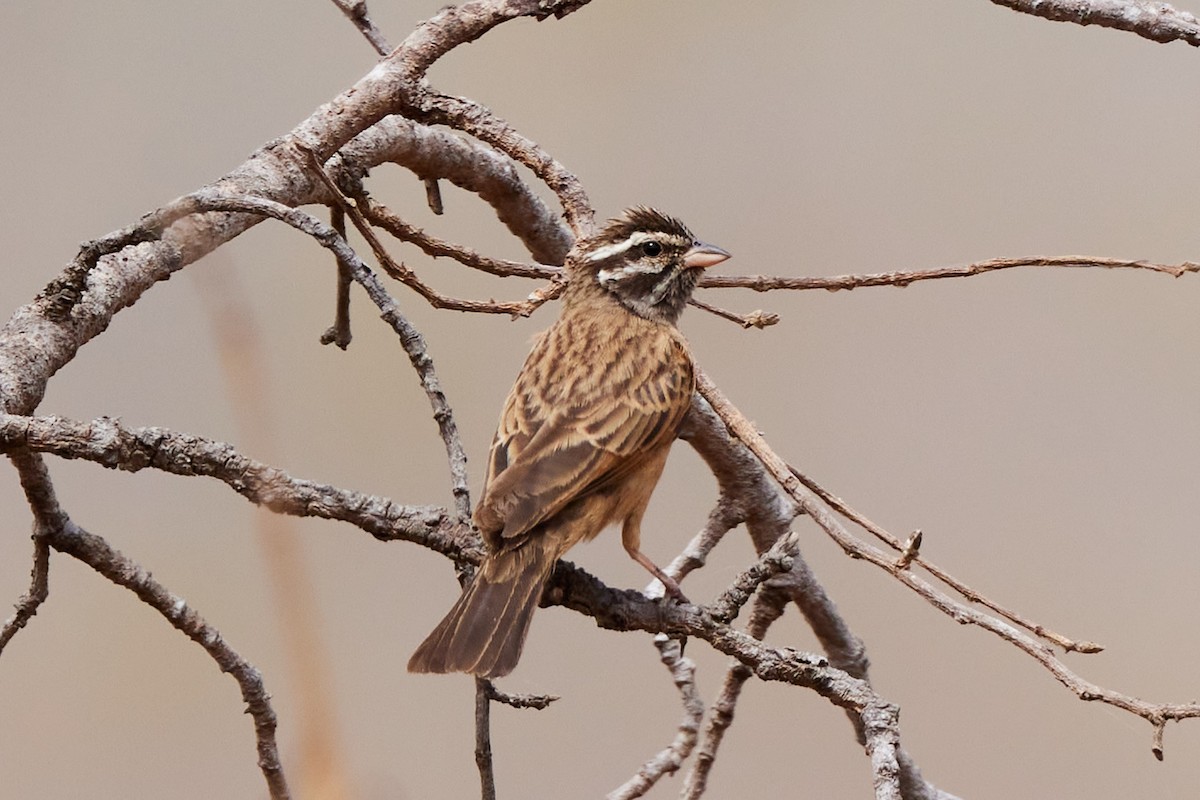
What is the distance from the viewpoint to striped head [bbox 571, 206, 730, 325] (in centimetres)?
338

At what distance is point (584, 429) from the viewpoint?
2.72m

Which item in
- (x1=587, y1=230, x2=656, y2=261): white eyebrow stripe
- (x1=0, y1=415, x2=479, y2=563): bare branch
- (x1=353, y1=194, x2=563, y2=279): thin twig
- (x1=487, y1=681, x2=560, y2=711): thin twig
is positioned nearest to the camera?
(x1=0, y1=415, x2=479, y2=563): bare branch

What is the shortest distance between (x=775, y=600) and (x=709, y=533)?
25 centimetres

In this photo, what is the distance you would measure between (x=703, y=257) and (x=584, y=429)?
845 millimetres

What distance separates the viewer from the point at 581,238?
2615 mm

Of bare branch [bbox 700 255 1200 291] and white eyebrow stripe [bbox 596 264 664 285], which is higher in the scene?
white eyebrow stripe [bbox 596 264 664 285]

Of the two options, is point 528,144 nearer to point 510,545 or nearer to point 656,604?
point 510,545

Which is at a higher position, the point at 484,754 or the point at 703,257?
the point at 703,257

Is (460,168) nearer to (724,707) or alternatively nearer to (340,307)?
(340,307)

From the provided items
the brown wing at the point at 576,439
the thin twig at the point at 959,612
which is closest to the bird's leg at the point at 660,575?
the brown wing at the point at 576,439

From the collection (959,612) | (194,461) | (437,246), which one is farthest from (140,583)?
(959,612)

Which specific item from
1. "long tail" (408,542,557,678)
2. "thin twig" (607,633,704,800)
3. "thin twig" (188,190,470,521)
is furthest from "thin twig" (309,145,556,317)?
"thin twig" (607,633,704,800)

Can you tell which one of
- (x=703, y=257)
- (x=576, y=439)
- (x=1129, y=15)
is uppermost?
(x=703, y=257)

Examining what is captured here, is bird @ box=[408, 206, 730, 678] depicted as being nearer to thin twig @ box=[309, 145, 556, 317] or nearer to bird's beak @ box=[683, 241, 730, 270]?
bird's beak @ box=[683, 241, 730, 270]
